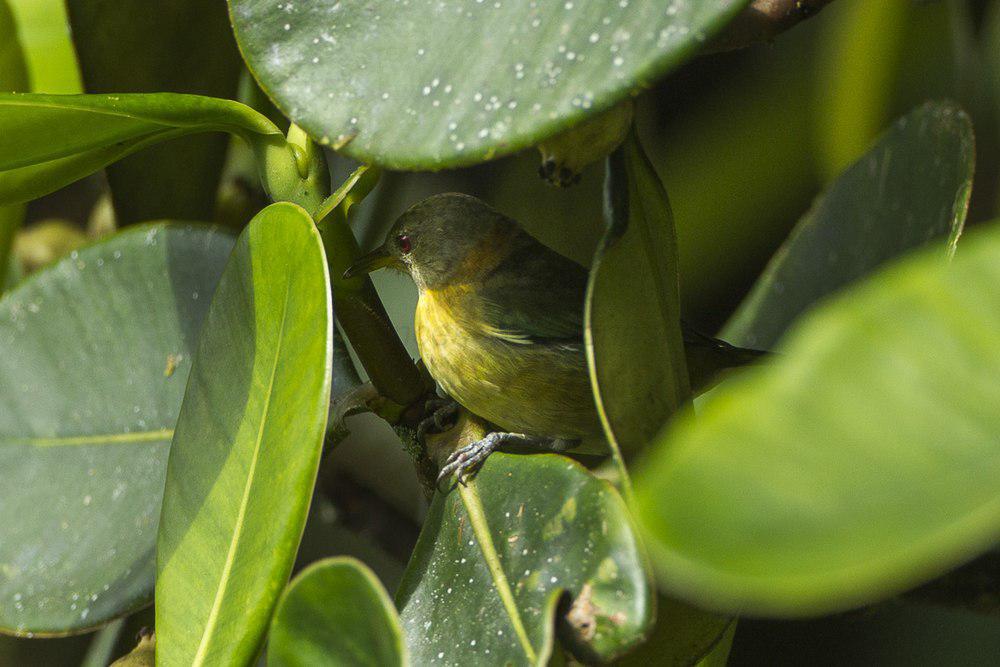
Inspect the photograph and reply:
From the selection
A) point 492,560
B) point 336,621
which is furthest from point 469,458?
point 336,621

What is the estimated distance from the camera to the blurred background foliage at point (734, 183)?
5.95 feet

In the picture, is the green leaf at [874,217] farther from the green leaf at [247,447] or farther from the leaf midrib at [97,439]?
the leaf midrib at [97,439]

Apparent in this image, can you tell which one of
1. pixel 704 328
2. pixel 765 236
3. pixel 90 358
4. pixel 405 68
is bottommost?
pixel 704 328

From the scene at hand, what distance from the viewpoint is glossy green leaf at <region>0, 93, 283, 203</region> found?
0.83 m

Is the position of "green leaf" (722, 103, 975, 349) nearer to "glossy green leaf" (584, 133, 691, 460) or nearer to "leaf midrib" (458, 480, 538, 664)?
"glossy green leaf" (584, 133, 691, 460)

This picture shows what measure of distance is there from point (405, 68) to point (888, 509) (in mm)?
559

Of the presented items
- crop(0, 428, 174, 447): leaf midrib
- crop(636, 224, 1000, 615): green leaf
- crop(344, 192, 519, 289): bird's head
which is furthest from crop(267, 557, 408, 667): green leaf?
crop(344, 192, 519, 289): bird's head

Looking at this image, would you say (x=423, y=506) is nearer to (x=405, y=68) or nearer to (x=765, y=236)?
(x=765, y=236)

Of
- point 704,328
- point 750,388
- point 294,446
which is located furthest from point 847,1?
point 750,388

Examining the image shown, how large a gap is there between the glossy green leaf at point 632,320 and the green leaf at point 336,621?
0.21m

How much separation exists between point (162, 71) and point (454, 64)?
32.5 inches

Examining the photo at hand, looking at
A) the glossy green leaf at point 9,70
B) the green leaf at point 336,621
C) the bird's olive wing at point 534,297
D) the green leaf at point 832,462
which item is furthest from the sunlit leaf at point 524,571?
the glossy green leaf at point 9,70

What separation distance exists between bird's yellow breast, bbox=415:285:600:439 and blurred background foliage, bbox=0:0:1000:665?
0.28 meters

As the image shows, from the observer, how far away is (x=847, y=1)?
2.26 metres
